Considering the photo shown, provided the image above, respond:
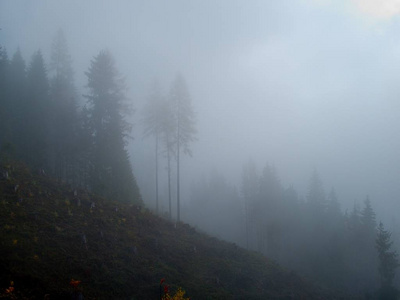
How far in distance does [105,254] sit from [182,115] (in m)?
21.7

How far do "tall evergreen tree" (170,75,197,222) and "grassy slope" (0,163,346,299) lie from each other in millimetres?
12731

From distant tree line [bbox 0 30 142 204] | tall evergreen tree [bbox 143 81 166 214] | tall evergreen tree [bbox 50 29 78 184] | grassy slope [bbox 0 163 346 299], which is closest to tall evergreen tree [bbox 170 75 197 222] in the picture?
tall evergreen tree [bbox 143 81 166 214]

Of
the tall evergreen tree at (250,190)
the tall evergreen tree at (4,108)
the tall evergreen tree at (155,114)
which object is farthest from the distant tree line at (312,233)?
the tall evergreen tree at (4,108)

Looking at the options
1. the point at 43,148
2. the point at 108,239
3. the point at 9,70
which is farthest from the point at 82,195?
the point at 9,70

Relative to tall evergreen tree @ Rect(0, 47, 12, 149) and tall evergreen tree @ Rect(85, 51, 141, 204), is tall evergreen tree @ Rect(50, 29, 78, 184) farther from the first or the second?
tall evergreen tree @ Rect(85, 51, 141, 204)

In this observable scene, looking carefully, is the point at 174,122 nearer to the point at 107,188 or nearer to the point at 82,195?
the point at 107,188

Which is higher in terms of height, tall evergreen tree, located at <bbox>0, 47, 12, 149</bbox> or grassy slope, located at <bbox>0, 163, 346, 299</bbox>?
tall evergreen tree, located at <bbox>0, 47, 12, 149</bbox>

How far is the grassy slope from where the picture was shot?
31.5ft

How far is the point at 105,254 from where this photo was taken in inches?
492

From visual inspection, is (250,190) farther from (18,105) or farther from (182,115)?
(18,105)

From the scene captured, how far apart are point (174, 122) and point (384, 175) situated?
162 m

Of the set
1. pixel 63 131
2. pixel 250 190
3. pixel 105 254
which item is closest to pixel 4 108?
pixel 63 131

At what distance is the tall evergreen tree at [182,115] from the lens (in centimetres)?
3195

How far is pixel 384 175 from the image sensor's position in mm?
154125
